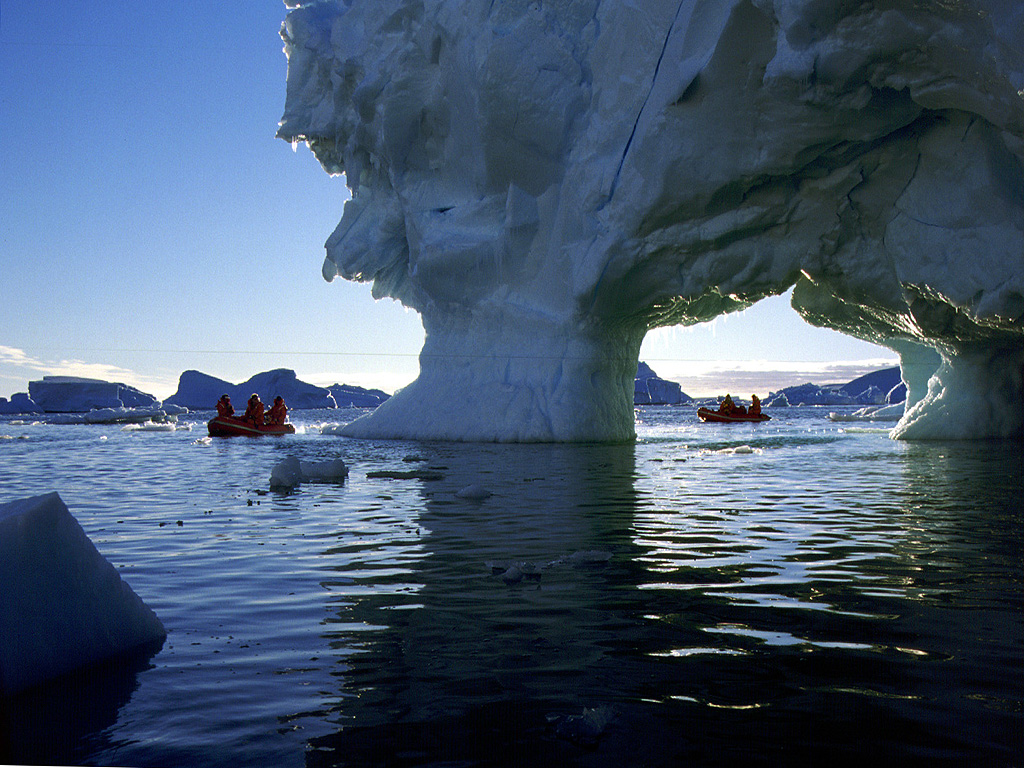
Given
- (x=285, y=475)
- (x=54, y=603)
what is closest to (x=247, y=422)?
(x=285, y=475)

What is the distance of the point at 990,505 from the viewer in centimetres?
845

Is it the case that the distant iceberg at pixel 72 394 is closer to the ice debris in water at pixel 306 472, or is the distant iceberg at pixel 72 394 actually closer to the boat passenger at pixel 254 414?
the boat passenger at pixel 254 414

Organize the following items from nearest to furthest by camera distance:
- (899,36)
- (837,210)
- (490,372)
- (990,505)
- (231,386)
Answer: (990,505)
(899,36)
(837,210)
(490,372)
(231,386)

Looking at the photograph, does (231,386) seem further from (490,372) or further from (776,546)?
(776,546)

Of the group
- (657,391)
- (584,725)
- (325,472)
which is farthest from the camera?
(657,391)

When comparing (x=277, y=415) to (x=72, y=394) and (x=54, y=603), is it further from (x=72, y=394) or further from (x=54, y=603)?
(x=72, y=394)

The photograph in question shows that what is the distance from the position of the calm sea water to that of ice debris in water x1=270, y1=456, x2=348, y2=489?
163 cm

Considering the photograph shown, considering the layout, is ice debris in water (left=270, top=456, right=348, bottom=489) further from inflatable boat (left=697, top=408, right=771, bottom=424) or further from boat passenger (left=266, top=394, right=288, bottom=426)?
inflatable boat (left=697, top=408, right=771, bottom=424)

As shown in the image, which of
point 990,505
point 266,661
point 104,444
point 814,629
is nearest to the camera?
point 266,661

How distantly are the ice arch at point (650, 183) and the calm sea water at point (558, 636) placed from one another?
271 inches

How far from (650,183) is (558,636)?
1389 centimetres

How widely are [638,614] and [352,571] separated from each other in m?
2.06

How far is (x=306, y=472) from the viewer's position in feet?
38.3

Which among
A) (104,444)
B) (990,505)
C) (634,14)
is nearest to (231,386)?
(104,444)
